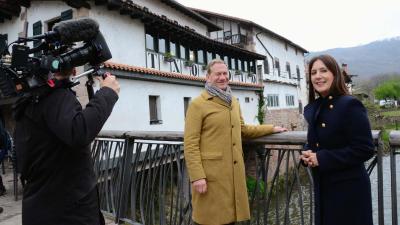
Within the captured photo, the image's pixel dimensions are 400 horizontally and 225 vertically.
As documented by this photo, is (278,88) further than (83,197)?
Yes

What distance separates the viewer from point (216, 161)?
288cm

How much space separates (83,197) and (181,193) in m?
1.78

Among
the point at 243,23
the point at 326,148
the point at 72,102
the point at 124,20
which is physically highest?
the point at 243,23

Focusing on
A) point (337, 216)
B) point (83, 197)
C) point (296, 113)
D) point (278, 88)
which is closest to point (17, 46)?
point (83, 197)

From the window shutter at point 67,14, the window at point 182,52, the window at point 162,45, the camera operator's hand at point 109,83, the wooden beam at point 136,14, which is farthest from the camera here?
the window at point 182,52

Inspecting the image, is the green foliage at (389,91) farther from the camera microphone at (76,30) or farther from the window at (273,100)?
the camera microphone at (76,30)

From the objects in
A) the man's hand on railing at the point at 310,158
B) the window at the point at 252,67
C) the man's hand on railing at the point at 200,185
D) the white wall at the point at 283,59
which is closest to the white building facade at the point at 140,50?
the window at the point at 252,67

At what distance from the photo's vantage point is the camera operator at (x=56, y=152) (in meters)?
1.85

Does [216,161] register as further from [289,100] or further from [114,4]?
[289,100]

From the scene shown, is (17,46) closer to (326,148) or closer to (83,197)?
(83,197)

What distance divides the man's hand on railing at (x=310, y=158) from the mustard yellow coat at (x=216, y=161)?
661mm

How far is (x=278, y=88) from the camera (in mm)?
29297

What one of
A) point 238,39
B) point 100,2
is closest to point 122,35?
point 100,2

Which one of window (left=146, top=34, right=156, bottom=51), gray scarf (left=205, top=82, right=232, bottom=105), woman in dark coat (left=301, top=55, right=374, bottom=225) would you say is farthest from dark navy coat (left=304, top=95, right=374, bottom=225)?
window (left=146, top=34, right=156, bottom=51)
